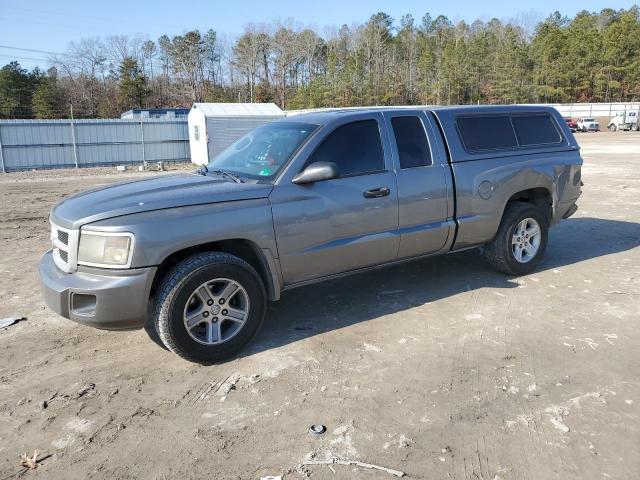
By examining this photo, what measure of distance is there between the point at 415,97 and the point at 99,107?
45.7m

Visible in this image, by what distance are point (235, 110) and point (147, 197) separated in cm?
1872

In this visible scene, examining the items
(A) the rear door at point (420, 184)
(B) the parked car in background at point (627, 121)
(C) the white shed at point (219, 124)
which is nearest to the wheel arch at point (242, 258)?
(A) the rear door at point (420, 184)

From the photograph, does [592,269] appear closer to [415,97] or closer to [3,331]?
[3,331]

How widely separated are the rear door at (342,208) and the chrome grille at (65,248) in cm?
147

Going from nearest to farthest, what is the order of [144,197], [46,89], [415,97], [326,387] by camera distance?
[326,387] < [144,197] < [46,89] < [415,97]

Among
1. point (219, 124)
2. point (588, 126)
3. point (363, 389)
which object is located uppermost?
point (588, 126)

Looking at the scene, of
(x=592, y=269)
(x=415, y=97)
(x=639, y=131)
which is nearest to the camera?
(x=592, y=269)

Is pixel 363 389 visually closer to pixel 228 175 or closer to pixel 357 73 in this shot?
pixel 228 175

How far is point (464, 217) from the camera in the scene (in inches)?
215

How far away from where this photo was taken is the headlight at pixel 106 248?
Answer: 3730mm

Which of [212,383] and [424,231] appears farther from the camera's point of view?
[424,231]

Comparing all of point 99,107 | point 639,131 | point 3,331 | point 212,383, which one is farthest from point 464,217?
point 99,107

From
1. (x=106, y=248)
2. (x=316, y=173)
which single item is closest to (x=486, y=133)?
(x=316, y=173)

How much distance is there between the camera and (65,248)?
398cm
